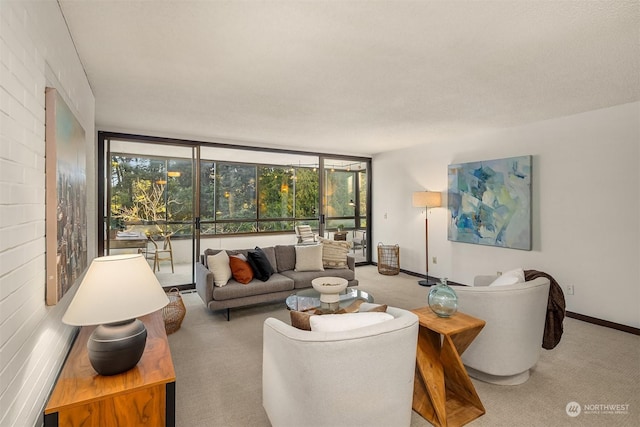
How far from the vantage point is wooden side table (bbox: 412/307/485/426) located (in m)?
2.02

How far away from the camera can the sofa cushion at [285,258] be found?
4660 mm

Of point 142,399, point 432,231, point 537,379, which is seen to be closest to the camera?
point 142,399

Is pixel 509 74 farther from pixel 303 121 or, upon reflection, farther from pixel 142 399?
pixel 142 399

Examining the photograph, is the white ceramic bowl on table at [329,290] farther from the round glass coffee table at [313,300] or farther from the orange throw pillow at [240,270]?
the orange throw pillow at [240,270]

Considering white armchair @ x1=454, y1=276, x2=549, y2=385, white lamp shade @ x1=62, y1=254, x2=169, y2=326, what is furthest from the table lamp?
white armchair @ x1=454, y1=276, x2=549, y2=385

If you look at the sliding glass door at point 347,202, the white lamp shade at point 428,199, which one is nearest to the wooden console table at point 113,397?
the white lamp shade at point 428,199

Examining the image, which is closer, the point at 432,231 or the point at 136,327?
the point at 136,327

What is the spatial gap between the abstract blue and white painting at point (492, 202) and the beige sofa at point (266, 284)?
6.10ft

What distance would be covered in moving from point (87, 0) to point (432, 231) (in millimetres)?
5215

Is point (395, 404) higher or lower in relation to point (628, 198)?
lower

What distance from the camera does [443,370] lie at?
222cm

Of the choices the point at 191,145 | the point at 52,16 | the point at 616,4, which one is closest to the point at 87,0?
the point at 52,16

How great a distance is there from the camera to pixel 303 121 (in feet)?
14.0

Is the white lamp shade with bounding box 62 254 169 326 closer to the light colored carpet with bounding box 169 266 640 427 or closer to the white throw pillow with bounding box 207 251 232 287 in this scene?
the light colored carpet with bounding box 169 266 640 427
